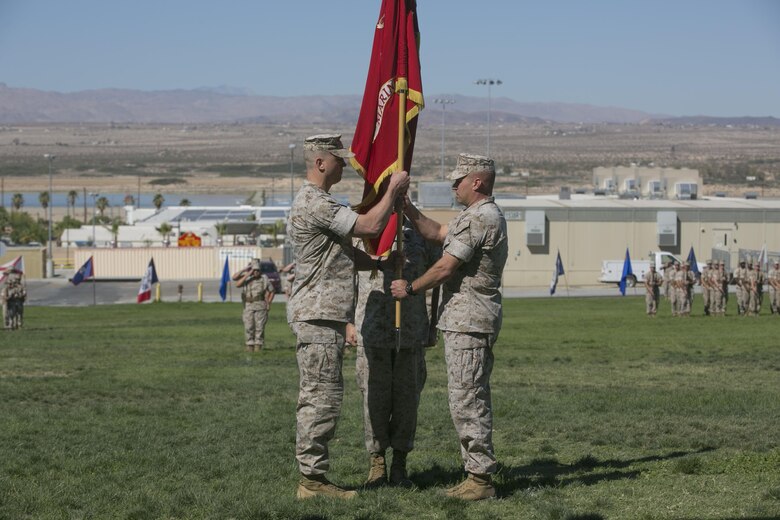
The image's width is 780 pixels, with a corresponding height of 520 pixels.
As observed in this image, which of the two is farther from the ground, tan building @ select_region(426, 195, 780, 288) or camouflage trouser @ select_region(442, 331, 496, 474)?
camouflage trouser @ select_region(442, 331, 496, 474)

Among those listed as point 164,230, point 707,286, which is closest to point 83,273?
point 707,286

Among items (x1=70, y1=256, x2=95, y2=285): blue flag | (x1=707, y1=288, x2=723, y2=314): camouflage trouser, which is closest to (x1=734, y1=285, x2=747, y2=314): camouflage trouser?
(x1=707, y1=288, x2=723, y2=314): camouflage trouser

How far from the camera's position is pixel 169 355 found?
22688 millimetres

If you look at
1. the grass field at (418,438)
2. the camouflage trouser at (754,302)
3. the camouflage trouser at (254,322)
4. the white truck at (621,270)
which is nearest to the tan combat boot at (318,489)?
the grass field at (418,438)

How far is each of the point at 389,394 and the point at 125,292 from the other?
5963 centimetres

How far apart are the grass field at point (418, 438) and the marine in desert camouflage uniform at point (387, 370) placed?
1.26 feet

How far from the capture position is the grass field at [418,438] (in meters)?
8.37

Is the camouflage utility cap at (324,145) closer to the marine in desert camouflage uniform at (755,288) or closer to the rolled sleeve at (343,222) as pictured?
the rolled sleeve at (343,222)

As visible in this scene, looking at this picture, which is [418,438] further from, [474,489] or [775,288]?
[775,288]

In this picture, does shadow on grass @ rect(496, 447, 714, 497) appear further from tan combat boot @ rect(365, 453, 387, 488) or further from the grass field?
tan combat boot @ rect(365, 453, 387, 488)

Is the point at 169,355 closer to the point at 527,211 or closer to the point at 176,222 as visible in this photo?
the point at 527,211

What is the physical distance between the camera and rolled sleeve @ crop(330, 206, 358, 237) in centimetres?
853

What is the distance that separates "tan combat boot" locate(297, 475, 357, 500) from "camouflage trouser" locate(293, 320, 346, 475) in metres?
0.06

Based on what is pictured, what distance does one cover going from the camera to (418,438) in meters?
11.6
